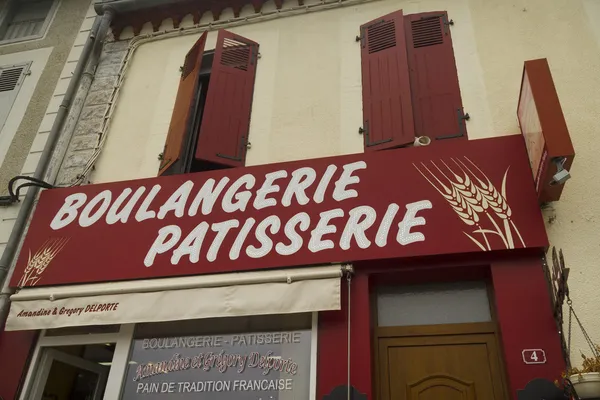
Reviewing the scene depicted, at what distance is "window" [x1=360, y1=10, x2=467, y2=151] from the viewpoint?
5.46m

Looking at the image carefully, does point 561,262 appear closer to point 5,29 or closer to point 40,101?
point 40,101

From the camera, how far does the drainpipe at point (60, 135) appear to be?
19.2ft

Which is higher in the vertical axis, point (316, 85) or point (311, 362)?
point (316, 85)

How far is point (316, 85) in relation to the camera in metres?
6.25

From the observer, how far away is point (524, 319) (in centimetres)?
415

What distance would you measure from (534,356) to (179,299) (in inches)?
119

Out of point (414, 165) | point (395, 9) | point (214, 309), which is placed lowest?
point (214, 309)

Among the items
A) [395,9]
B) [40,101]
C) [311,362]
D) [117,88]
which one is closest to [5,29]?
[40,101]

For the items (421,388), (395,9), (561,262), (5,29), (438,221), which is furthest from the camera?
(5,29)

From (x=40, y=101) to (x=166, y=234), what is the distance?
11.4 ft

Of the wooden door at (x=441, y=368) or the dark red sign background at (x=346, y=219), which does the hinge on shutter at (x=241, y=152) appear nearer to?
the dark red sign background at (x=346, y=219)

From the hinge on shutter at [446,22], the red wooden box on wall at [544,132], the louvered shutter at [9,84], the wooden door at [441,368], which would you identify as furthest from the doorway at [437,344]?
the louvered shutter at [9,84]

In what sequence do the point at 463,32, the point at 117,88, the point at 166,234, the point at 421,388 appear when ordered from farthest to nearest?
the point at 117,88 → the point at 463,32 → the point at 166,234 → the point at 421,388

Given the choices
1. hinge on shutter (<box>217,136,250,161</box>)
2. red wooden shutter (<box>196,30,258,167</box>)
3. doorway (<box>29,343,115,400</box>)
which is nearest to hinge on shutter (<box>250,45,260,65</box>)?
red wooden shutter (<box>196,30,258,167</box>)
